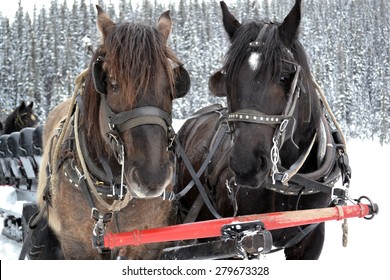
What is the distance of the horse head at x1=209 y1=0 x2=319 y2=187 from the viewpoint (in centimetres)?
348

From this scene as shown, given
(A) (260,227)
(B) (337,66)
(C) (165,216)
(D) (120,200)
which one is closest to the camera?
(A) (260,227)

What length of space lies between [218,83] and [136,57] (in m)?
1.05

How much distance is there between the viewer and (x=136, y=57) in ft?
10.4

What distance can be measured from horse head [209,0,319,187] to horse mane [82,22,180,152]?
57 centimetres

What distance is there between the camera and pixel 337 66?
64.2 meters

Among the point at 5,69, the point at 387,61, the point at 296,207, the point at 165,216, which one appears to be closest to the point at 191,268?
the point at 165,216

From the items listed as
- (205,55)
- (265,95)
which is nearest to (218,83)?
(265,95)

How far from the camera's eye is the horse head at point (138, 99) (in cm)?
298

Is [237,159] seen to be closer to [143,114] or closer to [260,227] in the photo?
[260,227]

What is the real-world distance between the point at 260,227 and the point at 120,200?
0.99m

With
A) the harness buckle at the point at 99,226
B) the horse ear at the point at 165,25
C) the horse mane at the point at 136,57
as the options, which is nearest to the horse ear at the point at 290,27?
the horse ear at the point at 165,25

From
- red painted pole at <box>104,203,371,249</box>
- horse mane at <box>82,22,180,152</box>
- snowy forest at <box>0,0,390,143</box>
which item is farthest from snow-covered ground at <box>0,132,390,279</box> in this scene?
snowy forest at <box>0,0,390,143</box>

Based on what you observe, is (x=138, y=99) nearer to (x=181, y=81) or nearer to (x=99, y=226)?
(x=181, y=81)

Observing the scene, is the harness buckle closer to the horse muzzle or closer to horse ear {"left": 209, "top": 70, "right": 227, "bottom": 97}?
the horse muzzle
